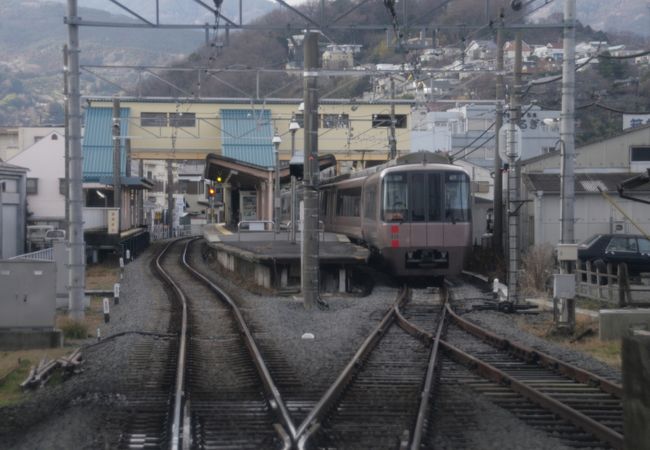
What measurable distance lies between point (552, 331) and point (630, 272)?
8.67m

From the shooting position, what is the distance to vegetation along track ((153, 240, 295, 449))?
694 cm

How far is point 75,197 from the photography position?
47.4ft

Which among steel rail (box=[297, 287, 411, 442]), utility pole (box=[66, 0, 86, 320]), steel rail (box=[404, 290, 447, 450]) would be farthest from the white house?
steel rail (box=[404, 290, 447, 450])

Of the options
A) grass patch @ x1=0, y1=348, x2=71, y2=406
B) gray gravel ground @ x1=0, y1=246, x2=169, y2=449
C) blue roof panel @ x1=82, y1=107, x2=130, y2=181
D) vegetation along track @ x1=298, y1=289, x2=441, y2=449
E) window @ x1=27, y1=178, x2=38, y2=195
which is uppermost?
blue roof panel @ x1=82, y1=107, x2=130, y2=181

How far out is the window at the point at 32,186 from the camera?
3894 centimetres

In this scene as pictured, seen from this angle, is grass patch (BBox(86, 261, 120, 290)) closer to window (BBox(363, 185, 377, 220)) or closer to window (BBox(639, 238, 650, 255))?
window (BBox(363, 185, 377, 220))

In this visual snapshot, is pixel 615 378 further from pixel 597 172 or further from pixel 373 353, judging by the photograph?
pixel 597 172

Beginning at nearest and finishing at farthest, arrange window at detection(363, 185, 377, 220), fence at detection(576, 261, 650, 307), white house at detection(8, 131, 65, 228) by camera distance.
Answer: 1. fence at detection(576, 261, 650, 307)
2. window at detection(363, 185, 377, 220)
3. white house at detection(8, 131, 65, 228)

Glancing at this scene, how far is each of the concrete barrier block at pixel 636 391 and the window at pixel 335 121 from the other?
116 feet

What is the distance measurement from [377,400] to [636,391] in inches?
129

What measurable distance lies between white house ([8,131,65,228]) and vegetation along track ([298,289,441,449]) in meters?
28.8

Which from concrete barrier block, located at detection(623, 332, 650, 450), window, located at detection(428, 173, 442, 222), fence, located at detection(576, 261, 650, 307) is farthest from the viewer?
window, located at detection(428, 173, 442, 222)

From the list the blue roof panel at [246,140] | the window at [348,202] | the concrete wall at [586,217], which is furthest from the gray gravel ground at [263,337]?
the blue roof panel at [246,140]

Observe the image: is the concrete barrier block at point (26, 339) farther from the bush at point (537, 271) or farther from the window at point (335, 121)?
the window at point (335, 121)
